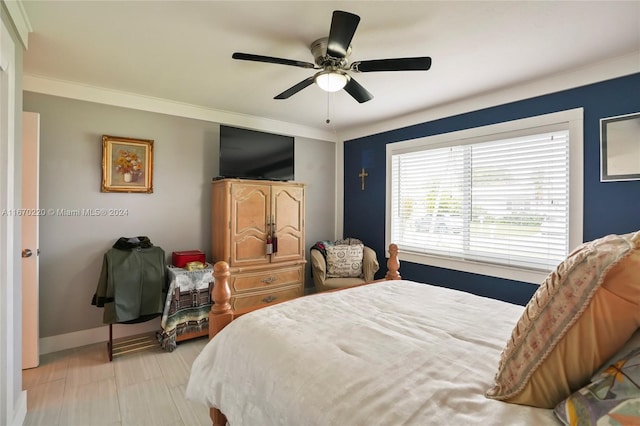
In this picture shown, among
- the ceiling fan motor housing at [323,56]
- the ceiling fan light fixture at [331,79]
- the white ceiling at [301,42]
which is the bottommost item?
the ceiling fan light fixture at [331,79]

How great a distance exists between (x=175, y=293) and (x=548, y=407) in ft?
9.45

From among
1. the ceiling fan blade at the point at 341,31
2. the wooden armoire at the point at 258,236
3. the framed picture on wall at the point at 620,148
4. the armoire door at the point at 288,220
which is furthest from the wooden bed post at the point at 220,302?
the framed picture on wall at the point at 620,148

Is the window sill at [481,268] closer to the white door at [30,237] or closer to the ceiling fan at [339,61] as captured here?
the ceiling fan at [339,61]

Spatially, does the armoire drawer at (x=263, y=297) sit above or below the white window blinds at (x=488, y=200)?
below

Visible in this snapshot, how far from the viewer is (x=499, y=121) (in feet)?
9.88

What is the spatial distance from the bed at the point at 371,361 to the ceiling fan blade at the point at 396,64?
1450 millimetres

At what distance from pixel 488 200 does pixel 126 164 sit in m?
3.74

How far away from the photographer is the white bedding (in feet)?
2.93

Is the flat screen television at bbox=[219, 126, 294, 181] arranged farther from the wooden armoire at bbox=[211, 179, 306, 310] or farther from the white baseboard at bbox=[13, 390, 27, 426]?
the white baseboard at bbox=[13, 390, 27, 426]

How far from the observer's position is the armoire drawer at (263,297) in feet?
11.0

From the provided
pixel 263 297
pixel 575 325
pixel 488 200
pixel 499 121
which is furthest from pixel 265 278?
pixel 575 325

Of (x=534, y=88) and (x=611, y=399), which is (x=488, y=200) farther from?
(x=611, y=399)

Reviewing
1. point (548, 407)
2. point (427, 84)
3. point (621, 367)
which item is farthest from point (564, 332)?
point (427, 84)

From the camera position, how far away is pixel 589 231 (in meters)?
2.50
